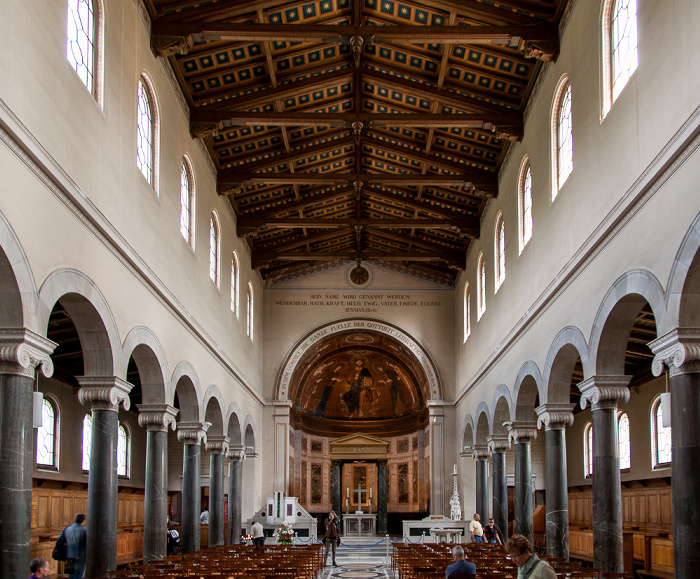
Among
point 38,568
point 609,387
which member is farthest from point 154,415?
point 38,568

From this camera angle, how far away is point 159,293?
717 inches

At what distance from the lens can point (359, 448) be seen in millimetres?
42156

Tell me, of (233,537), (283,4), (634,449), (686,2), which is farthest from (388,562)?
(686,2)

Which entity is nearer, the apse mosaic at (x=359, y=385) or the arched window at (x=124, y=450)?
the arched window at (x=124, y=450)

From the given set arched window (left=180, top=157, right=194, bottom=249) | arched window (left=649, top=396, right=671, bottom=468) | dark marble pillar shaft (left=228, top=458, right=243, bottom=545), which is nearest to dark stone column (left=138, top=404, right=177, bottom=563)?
arched window (left=180, top=157, right=194, bottom=249)

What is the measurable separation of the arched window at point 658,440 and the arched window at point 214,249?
13.3 metres

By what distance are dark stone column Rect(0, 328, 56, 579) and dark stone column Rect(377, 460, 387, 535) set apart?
104ft

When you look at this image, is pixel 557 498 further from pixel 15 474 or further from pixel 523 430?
pixel 15 474

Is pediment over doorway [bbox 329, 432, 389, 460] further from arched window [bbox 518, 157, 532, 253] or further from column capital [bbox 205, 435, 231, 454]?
arched window [bbox 518, 157, 532, 253]

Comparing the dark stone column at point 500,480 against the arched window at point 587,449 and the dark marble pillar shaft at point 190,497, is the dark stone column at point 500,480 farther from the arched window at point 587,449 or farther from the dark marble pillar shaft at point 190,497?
the dark marble pillar shaft at point 190,497

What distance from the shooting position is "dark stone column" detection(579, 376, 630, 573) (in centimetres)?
1493

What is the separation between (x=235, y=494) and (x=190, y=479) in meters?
8.90

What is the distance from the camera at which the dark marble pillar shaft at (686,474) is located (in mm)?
10859

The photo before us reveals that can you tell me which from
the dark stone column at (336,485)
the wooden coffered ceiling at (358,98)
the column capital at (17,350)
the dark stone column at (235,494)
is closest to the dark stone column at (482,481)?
the wooden coffered ceiling at (358,98)
